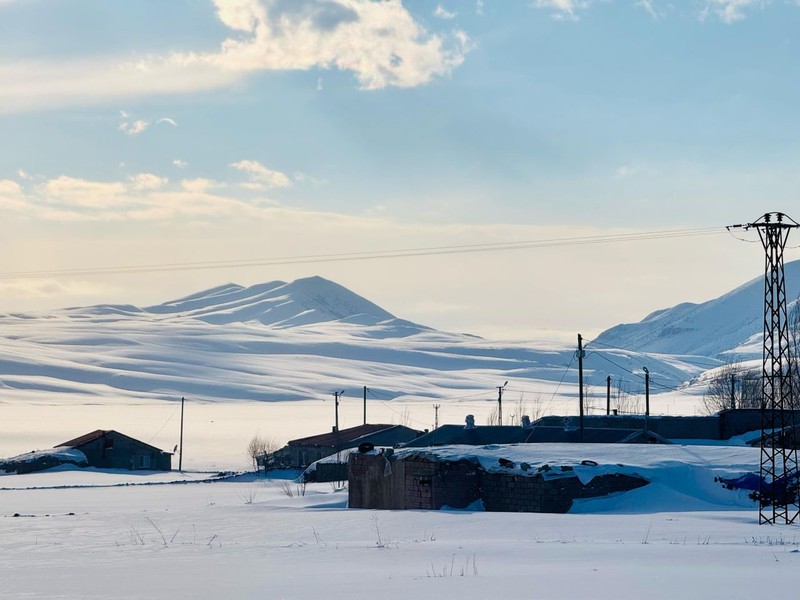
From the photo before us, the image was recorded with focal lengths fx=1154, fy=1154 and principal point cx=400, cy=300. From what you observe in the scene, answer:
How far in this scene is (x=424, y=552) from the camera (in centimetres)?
2259

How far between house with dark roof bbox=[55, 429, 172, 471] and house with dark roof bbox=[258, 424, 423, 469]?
8899 millimetres

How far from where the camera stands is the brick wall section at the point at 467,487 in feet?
123

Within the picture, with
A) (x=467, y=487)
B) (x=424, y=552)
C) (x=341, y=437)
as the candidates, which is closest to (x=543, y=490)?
(x=467, y=487)

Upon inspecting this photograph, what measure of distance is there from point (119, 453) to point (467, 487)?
59.0 meters

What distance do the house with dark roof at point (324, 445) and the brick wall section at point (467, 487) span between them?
4902 cm

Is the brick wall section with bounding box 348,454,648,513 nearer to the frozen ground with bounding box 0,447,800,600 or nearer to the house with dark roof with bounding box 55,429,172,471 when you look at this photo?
the frozen ground with bounding box 0,447,800,600

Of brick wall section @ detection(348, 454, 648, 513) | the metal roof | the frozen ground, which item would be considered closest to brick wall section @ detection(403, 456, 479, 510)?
brick wall section @ detection(348, 454, 648, 513)

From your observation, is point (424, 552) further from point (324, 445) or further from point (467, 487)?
point (324, 445)

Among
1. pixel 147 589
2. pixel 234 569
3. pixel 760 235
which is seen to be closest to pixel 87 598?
pixel 147 589

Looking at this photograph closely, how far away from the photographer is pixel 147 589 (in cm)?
1750

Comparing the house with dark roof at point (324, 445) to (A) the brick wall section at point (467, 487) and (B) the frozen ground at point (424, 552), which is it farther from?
(B) the frozen ground at point (424, 552)

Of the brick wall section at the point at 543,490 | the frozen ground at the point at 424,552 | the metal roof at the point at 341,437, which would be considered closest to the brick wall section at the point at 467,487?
the brick wall section at the point at 543,490

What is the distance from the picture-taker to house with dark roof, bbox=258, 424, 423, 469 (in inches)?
3620

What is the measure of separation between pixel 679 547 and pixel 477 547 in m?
3.98
